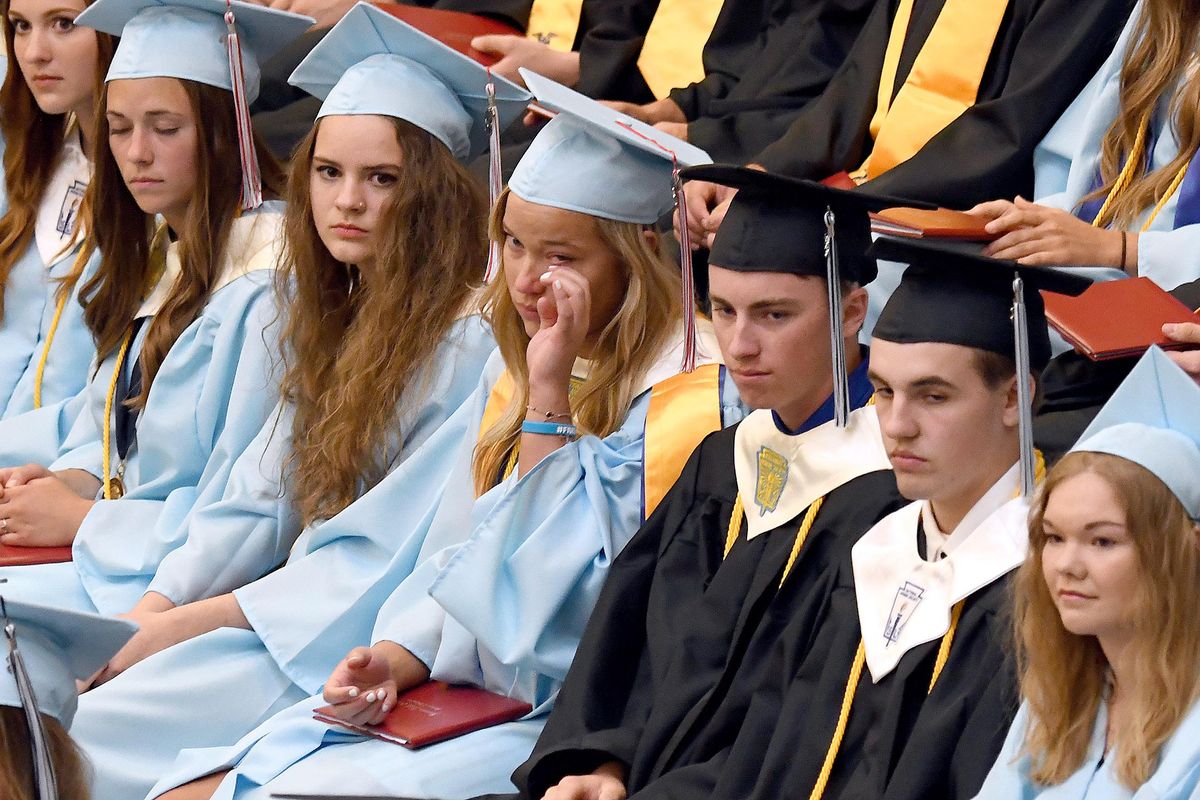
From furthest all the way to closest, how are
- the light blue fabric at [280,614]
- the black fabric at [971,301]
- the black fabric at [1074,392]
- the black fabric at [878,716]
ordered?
1. the light blue fabric at [280,614]
2. the black fabric at [1074,392]
3. the black fabric at [971,301]
4. the black fabric at [878,716]

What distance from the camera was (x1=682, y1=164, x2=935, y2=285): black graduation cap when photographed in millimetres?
2840

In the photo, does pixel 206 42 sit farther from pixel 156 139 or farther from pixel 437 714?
pixel 437 714

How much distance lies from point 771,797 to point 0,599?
3.60 ft

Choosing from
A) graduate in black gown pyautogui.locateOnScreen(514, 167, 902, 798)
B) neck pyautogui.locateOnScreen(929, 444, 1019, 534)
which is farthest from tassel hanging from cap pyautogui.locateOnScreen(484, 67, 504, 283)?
neck pyautogui.locateOnScreen(929, 444, 1019, 534)

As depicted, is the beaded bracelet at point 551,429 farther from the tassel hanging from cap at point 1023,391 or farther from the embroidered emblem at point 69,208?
the embroidered emblem at point 69,208

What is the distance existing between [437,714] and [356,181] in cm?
124

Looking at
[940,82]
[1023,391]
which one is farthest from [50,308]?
[1023,391]

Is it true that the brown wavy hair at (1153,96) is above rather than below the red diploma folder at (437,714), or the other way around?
above

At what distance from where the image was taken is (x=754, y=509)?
2918 mm

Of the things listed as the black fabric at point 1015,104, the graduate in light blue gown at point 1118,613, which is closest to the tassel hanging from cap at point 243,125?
the black fabric at point 1015,104

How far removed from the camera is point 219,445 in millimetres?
4184

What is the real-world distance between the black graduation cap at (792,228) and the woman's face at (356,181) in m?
1.19

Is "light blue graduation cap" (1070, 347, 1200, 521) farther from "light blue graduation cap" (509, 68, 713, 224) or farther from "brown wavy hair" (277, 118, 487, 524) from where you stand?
"brown wavy hair" (277, 118, 487, 524)

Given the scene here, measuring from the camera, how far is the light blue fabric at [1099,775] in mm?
2156
